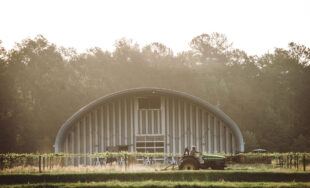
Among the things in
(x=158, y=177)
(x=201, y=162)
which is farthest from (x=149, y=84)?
(x=158, y=177)

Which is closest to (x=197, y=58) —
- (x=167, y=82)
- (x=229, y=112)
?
(x=167, y=82)

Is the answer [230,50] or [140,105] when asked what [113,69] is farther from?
[140,105]

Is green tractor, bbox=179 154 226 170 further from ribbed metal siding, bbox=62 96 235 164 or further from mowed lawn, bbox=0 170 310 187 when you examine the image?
ribbed metal siding, bbox=62 96 235 164

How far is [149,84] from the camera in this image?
65.2 m

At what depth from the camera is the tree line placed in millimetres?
52250

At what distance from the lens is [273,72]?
2566 inches

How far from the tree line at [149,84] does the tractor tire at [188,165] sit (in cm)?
2808

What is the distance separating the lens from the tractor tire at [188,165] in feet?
77.5

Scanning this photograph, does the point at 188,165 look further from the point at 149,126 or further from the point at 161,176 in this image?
the point at 149,126

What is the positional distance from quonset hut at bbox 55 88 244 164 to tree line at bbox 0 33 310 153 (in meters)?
13.8

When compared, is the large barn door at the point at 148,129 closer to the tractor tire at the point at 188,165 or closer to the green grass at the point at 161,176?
the tractor tire at the point at 188,165

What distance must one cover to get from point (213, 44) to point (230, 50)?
355 cm

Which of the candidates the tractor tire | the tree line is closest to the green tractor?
the tractor tire

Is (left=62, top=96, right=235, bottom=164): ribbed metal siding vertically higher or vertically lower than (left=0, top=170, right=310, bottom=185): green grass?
higher
